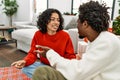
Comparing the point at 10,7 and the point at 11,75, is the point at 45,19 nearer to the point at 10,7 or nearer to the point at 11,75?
the point at 11,75

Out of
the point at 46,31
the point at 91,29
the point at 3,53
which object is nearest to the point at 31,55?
the point at 46,31

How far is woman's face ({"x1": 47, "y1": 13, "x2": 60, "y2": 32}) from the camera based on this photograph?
5.74 feet

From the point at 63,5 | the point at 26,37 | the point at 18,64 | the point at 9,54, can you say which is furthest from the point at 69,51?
the point at 63,5

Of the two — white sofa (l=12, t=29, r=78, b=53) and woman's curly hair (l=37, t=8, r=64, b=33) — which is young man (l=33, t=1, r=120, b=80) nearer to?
woman's curly hair (l=37, t=8, r=64, b=33)

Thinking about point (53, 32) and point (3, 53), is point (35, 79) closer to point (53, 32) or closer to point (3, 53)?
point (53, 32)

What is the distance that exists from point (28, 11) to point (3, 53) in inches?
105

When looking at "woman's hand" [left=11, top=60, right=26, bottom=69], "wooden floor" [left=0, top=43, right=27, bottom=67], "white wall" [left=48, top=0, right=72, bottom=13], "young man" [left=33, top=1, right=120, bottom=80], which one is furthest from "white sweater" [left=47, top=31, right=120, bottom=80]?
"white wall" [left=48, top=0, right=72, bottom=13]

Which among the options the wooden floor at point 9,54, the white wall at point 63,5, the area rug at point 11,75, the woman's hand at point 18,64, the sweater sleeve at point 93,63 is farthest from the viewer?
the white wall at point 63,5

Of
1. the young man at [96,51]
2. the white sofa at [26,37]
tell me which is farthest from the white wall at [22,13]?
the young man at [96,51]

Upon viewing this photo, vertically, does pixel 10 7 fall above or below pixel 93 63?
above

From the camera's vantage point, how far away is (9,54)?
351 centimetres

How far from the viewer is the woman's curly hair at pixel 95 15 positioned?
1.01m

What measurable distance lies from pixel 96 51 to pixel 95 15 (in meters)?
0.22

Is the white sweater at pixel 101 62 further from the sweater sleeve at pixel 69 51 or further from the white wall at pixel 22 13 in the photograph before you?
the white wall at pixel 22 13
